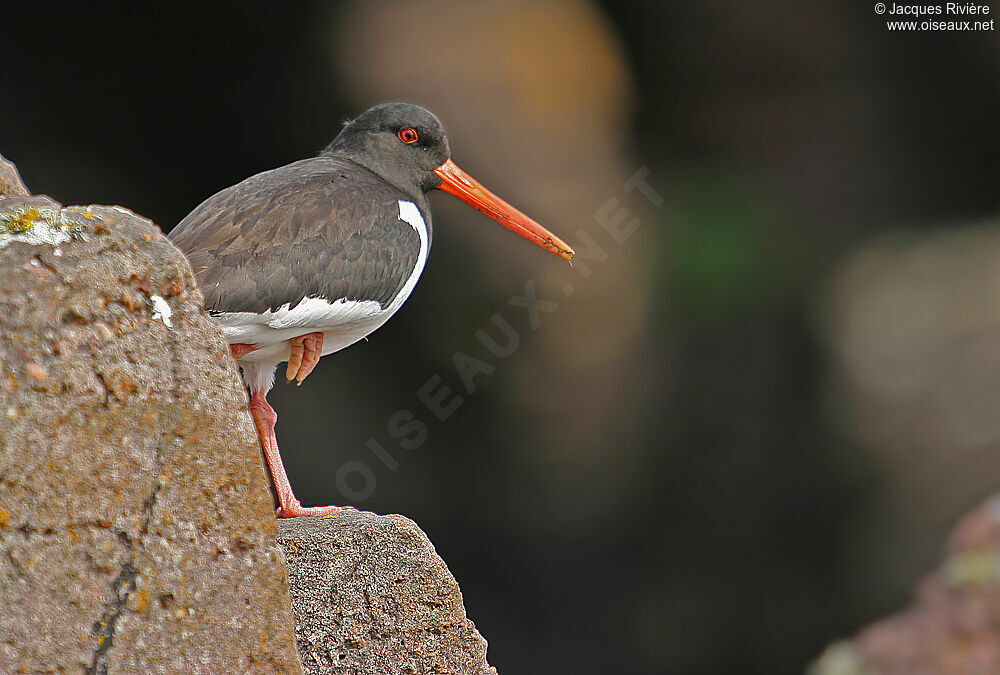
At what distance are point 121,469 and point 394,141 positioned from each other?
2417mm

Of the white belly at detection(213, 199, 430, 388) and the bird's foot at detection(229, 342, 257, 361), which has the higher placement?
the white belly at detection(213, 199, 430, 388)

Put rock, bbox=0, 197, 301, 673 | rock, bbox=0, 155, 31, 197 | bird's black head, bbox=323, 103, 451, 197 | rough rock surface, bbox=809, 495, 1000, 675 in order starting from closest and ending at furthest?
rock, bbox=0, 197, 301, 673 → rock, bbox=0, 155, 31, 197 → bird's black head, bbox=323, 103, 451, 197 → rough rock surface, bbox=809, 495, 1000, 675

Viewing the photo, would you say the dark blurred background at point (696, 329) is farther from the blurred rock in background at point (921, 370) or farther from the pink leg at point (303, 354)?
the pink leg at point (303, 354)

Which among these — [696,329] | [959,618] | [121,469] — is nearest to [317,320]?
[121,469]

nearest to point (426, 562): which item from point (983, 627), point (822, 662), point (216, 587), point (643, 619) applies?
point (216, 587)

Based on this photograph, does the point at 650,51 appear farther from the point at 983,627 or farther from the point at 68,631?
the point at 68,631

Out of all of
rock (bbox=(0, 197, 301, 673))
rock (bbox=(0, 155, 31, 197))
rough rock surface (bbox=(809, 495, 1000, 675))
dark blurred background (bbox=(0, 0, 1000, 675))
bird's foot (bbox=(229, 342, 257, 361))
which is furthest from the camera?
dark blurred background (bbox=(0, 0, 1000, 675))

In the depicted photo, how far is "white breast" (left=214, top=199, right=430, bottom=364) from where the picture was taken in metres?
3.45

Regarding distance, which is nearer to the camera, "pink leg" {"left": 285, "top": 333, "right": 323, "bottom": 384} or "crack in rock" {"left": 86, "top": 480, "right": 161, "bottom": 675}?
"crack in rock" {"left": 86, "top": 480, "right": 161, "bottom": 675}

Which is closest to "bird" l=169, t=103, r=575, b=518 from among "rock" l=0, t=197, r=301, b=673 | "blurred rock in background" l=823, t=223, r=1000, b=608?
"rock" l=0, t=197, r=301, b=673

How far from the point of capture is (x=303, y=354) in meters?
3.81

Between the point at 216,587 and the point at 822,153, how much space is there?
8925mm

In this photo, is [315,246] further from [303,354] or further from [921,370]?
[921,370]

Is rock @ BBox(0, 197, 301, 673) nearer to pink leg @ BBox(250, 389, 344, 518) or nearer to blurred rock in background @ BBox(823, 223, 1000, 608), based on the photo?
pink leg @ BBox(250, 389, 344, 518)
